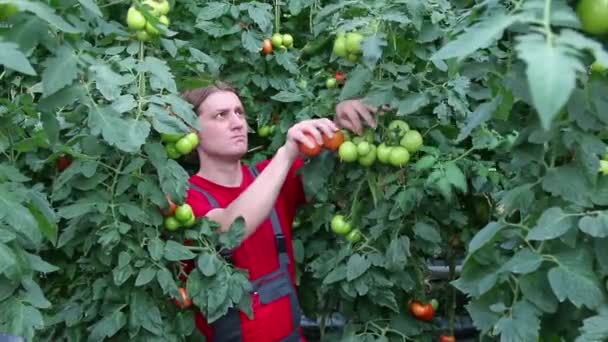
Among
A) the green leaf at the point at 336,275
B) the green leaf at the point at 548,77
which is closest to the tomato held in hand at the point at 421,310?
the green leaf at the point at 336,275

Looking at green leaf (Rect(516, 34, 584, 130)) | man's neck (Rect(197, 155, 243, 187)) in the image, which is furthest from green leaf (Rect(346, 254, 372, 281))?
green leaf (Rect(516, 34, 584, 130))

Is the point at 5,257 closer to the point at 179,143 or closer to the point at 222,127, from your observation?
the point at 179,143

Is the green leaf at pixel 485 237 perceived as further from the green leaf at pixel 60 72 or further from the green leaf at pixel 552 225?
the green leaf at pixel 60 72

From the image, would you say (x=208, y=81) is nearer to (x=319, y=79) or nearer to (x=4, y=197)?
(x=319, y=79)

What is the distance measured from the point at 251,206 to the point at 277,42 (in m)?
1.00

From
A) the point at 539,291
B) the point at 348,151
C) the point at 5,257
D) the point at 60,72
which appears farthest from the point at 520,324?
the point at 348,151

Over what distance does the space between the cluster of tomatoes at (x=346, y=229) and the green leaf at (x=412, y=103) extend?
49 cm

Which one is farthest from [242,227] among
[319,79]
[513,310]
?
[513,310]

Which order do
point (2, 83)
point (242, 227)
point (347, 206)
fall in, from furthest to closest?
point (2, 83)
point (347, 206)
point (242, 227)

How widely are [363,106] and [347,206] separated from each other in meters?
0.41

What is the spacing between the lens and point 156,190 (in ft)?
7.91

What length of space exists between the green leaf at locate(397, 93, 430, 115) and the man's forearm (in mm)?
401

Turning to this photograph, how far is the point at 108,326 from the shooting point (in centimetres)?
246

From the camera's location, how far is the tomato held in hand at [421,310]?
2.73m
